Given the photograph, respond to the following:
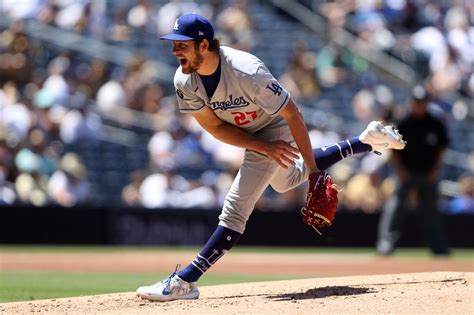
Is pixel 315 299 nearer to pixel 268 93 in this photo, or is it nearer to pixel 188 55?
pixel 268 93

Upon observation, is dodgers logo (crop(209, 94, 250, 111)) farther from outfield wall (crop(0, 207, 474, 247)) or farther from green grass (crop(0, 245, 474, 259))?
outfield wall (crop(0, 207, 474, 247))

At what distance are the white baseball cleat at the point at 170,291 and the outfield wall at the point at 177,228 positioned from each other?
7.95m

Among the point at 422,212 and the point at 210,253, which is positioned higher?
the point at 422,212

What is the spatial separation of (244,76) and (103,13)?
12.0 metres

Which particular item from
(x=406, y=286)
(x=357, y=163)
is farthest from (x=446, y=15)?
(x=406, y=286)

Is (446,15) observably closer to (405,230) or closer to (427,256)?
(405,230)

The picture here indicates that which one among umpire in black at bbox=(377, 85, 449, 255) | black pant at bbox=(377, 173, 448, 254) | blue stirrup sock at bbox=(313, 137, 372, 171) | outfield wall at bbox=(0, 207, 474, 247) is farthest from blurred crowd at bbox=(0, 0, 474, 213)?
blue stirrup sock at bbox=(313, 137, 372, 171)

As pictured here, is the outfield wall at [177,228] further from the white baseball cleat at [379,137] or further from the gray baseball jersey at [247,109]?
the gray baseball jersey at [247,109]

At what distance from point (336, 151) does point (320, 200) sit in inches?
24.9

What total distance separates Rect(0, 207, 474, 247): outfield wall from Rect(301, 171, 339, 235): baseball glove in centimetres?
801

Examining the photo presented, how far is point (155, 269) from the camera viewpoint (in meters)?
10.9

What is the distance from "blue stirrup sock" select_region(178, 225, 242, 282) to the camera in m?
6.80

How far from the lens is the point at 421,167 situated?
13.0m

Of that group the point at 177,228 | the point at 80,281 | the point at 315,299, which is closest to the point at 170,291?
the point at 315,299
